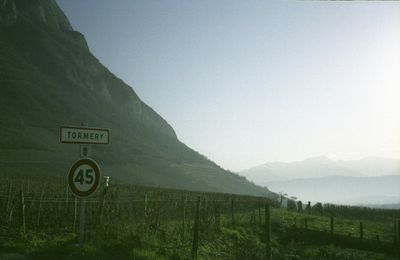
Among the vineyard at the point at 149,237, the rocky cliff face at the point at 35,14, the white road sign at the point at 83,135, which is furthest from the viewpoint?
the rocky cliff face at the point at 35,14

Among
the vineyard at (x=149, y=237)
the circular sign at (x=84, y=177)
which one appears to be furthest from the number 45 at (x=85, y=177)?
the vineyard at (x=149, y=237)

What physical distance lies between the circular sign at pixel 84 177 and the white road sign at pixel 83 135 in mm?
554

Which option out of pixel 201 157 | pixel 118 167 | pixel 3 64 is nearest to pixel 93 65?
pixel 3 64

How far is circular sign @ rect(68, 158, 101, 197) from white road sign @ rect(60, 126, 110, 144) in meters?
0.55

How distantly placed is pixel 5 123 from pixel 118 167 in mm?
31487

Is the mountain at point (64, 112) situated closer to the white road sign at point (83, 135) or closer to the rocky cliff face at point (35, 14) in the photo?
the rocky cliff face at point (35, 14)

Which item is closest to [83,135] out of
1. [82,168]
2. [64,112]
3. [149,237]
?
[82,168]

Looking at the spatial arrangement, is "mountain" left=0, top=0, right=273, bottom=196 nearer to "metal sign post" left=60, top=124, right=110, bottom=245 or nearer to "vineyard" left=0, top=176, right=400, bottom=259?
"vineyard" left=0, top=176, right=400, bottom=259

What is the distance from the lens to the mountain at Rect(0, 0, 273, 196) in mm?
93125

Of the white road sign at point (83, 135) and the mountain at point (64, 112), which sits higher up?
the mountain at point (64, 112)

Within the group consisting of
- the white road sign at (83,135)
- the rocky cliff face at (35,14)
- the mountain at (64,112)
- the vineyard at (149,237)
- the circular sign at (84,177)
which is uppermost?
the rocky cliff face at (35,14)

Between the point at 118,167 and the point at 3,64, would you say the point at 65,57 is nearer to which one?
the point at 3,64

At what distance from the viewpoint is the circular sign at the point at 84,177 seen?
8.09 meters

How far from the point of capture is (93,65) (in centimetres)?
18338
